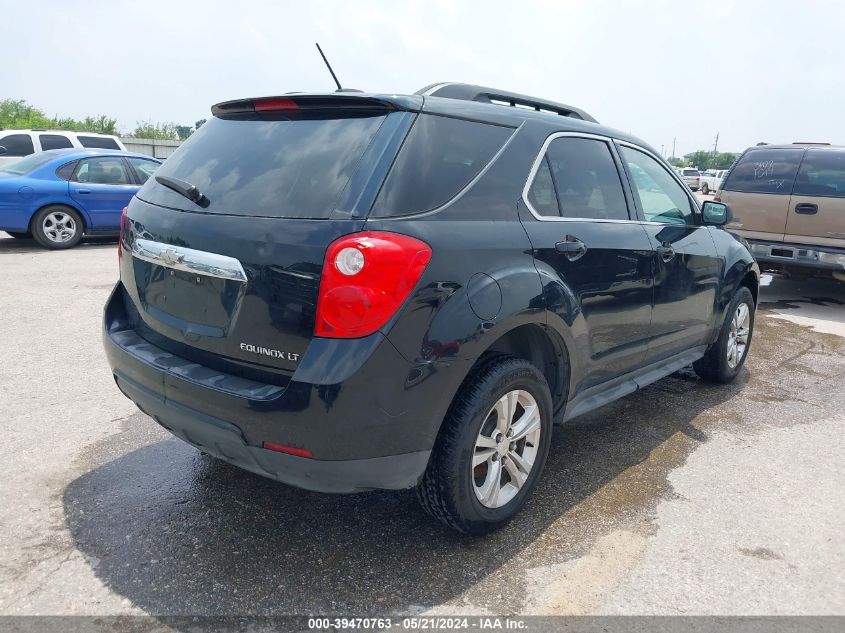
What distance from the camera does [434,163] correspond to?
2617mm

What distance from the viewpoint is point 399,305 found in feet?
7.60

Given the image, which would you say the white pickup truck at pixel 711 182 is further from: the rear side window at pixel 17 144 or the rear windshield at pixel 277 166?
the rear side window at pixel 17 144

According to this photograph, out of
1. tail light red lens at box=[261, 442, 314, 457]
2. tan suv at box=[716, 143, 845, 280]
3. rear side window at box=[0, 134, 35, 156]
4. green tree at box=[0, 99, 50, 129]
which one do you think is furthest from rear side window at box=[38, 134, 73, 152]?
green tree at box=[0, 99, 50, 129]

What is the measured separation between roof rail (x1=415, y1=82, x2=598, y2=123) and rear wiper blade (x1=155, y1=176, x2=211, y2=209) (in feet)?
3.37

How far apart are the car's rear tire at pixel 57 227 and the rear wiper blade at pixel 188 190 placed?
8564 mm

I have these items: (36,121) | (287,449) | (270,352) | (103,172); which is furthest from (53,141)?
(36,121)

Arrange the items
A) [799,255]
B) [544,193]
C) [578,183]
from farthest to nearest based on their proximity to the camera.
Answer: [799,255], [578,183], [544,193]

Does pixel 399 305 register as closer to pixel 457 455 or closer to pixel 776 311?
pixel 457 455

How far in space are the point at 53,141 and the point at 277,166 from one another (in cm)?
1432

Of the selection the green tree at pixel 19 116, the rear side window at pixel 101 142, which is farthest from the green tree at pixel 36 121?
the rear side window at pixel 101 142

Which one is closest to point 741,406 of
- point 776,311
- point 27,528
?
point 776,311

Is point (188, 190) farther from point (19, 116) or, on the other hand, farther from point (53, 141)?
point (19, 116)

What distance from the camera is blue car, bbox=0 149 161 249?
390 inches

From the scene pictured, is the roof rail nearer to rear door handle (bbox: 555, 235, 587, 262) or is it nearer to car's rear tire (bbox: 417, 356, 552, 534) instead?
rear door handle (bbox: 555, 235, 587, 262)
